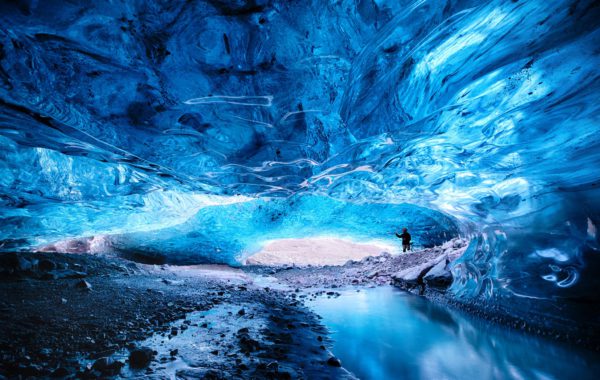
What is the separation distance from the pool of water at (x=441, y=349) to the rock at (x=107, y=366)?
7.01ft

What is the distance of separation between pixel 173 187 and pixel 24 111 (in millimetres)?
4168

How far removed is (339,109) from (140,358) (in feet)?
14.0

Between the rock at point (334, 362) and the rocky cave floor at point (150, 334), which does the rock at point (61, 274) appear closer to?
the rocky cave floor at point (150, 334)

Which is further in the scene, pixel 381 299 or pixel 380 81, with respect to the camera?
pixel 381 299

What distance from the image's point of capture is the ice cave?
102 inches

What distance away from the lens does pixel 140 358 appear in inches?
91.2

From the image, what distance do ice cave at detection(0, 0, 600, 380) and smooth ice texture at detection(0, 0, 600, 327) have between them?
0.09 ft

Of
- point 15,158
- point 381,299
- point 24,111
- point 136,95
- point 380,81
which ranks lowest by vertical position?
point 381,299

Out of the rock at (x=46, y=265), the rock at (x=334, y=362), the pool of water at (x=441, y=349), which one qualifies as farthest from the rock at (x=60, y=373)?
the rock at (x=46, y=265)

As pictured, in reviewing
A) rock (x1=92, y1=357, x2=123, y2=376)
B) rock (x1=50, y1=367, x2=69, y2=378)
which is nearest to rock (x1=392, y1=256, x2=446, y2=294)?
rock (x1=92, y1=357, x2=123, y2=376)

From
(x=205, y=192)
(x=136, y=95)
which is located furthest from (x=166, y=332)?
(x=205, y=192)

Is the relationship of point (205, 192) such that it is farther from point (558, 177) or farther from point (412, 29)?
point (558, 177)

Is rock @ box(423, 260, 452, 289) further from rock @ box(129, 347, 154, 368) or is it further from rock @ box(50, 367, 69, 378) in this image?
rock @ box(50, 367, 69, 378)

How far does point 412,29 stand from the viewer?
2.90 metres
